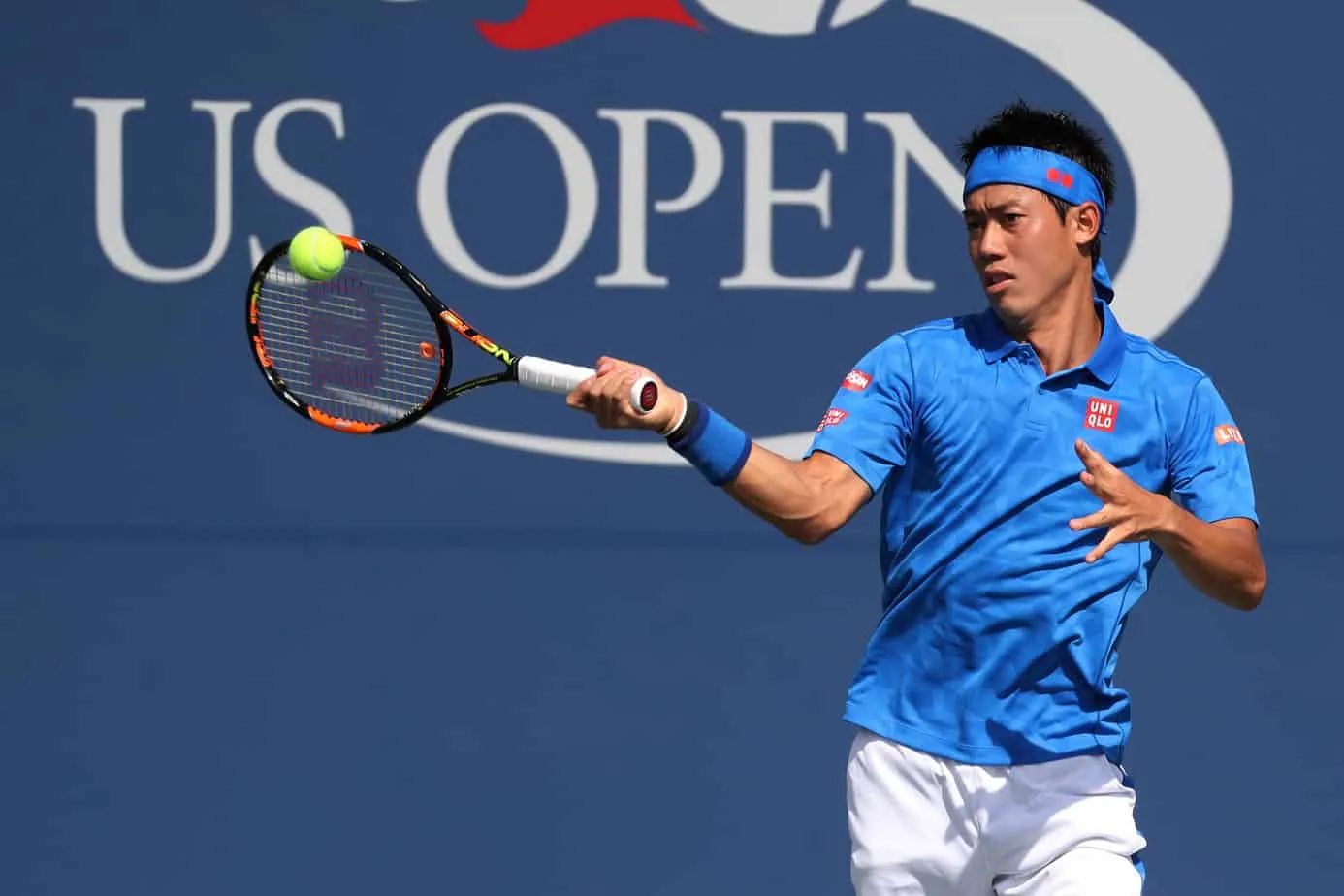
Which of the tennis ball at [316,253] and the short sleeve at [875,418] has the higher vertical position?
the tennis ball at [316,253]

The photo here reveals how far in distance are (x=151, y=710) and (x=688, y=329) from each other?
1.35 meters

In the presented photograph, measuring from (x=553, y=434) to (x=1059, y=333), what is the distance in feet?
4.92

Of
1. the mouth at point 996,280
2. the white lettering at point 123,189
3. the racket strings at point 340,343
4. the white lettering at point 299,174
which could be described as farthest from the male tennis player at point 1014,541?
the white lettering at point 123,189

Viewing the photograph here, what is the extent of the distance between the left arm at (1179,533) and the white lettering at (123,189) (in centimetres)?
211

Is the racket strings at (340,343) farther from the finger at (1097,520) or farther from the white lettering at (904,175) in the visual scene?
the finger at (1097,520)

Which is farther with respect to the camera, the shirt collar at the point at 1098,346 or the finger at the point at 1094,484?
the shirt collar at the point at 1098,346

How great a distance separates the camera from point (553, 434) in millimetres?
3982

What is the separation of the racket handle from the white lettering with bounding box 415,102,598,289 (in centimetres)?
144

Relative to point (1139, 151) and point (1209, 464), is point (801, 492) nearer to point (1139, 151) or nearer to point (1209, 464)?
point (1209, 464)

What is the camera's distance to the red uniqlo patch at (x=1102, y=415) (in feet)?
8.73

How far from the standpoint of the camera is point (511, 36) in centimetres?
394

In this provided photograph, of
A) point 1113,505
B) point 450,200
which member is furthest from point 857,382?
point 450,200

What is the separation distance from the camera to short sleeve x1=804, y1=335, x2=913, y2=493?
259 cm

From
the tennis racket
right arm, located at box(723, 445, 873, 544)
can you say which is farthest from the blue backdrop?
right arm, located at box(723, 445, 873, 544)
